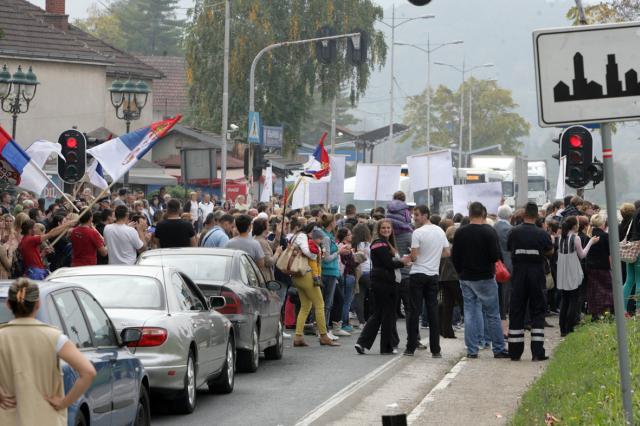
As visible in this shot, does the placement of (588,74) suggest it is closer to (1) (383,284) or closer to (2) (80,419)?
(2) (80,419)

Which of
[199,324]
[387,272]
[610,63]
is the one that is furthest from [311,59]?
[610,63]

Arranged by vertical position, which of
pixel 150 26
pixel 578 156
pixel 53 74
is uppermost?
pixel 150 26

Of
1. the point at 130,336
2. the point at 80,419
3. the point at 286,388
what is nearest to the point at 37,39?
the point at 286,388

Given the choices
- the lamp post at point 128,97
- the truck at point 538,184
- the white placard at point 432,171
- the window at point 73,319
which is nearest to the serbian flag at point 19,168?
the window at point 73,319

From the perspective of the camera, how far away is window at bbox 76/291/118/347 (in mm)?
9768

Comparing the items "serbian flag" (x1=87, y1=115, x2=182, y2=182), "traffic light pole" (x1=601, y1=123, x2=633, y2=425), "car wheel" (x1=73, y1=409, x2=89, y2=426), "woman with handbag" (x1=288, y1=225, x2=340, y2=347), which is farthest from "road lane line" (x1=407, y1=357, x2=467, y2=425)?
"serbian flag" (x1=87, y1=115, x2=182, y2=182)

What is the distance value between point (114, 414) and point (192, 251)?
22.3 ft

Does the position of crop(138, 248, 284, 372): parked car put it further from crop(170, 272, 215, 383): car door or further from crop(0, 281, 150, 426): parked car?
crop(0, 281, 150, 426): parked car

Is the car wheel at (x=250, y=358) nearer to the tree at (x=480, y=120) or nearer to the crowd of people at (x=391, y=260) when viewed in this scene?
the crowd of people at (x=391, y=260)

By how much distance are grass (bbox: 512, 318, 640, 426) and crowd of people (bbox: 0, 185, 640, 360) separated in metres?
1.12

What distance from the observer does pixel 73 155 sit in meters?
23.2

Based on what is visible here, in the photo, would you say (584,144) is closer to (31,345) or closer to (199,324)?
(199,324)

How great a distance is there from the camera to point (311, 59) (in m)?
63.7

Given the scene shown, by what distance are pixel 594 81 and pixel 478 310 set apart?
10.7 meters
